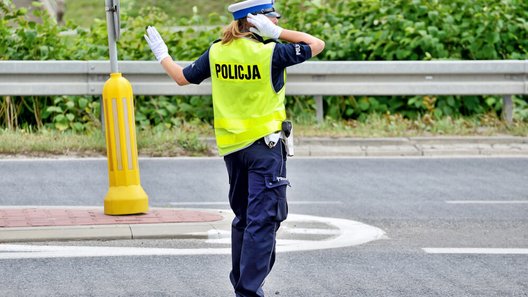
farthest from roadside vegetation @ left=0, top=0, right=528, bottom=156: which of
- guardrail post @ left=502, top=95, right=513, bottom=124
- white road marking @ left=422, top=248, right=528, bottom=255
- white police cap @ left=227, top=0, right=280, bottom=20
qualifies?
white police cap @ left=227, top=0, right=280, bottom=20

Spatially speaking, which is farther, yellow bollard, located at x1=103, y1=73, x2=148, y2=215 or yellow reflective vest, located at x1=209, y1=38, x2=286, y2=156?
yellow bollard, located at x1=103, y1=73, x2=148, y2=215

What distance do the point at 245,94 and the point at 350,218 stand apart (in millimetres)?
3677

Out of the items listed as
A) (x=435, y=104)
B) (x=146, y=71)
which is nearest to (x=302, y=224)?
(x=146, y=71)

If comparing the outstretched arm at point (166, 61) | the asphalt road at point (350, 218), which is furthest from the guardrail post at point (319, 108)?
the outstretched arm at point (166, 61)

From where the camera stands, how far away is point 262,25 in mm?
6398

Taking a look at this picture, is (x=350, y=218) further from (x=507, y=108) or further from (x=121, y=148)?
(x=507, y=108)

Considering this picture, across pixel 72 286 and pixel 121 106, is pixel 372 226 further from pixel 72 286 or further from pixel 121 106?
pixel 72 286

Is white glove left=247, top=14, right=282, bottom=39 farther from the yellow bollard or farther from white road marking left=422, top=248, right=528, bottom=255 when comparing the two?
the yellow bollard

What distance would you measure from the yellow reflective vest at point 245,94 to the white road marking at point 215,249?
2180 mm

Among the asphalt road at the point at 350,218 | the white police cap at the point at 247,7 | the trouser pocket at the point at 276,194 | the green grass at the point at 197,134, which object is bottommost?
the green grass at the point at 197,134

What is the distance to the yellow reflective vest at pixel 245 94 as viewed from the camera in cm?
645

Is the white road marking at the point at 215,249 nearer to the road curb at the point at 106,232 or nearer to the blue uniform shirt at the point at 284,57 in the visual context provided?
the road curb at the point at 106,232

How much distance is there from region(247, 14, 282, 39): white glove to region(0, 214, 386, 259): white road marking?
2.49 metres

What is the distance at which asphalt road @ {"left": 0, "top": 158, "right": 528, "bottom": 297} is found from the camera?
756cm
